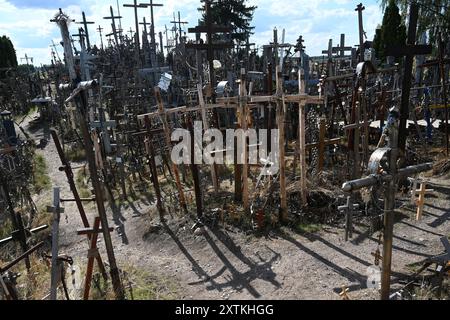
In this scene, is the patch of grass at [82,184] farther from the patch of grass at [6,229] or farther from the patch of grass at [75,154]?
the patch of grass at [6,229]

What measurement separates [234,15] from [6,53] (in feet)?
63.0

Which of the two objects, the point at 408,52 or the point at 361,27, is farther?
the point at 361,27

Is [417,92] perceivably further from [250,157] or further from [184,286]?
[184,286]

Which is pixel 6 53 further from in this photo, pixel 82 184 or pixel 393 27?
pixel 393 27

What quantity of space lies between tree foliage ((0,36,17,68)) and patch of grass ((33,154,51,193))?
1903 centimetres

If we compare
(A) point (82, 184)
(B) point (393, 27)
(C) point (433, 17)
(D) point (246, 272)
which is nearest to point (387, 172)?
(D) point (246, 272)

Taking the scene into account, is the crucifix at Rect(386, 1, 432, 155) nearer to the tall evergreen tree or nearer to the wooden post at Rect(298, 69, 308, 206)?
the wooden post at Rect(298, 69, 308, 206)

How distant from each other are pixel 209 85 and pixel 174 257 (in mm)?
4454

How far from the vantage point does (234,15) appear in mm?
27141

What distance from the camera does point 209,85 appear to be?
972 cm

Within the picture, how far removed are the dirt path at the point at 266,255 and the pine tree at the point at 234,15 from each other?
2069 cm

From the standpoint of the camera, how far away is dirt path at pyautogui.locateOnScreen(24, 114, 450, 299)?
19.2 feet

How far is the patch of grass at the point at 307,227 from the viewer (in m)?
7.57
